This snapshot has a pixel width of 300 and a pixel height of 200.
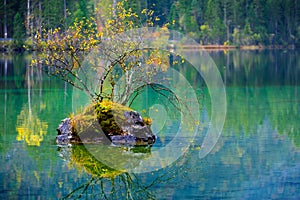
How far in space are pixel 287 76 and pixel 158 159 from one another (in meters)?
24.7

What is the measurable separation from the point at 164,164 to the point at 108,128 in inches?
103

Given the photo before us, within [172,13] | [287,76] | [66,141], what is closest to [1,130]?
[66,141]

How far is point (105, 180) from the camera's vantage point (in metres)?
14.3

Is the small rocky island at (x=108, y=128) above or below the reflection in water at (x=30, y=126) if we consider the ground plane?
above

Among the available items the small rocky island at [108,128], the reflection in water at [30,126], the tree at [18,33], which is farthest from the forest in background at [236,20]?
the small rocky island at [108,128]

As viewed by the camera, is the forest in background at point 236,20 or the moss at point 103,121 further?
the forest in background at point 236,20

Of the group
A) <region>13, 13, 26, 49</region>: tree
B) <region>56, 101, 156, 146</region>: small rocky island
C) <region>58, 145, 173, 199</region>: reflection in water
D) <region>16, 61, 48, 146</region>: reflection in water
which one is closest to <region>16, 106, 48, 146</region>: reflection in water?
<region>16, 61, 48, 146</region>: reflection in water

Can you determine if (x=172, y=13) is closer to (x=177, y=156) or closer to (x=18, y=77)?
(x=18, y=77)

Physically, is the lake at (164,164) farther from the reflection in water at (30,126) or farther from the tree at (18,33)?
the tree at (18,33)

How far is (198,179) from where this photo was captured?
46.6ft

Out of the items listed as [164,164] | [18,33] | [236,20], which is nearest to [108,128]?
[164,164]

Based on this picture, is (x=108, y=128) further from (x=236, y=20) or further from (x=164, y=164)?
(x=236, y=20)

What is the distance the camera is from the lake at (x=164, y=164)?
13.4 meters

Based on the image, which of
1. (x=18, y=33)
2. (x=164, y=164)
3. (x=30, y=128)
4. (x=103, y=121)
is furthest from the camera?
(x=18, y=33)
